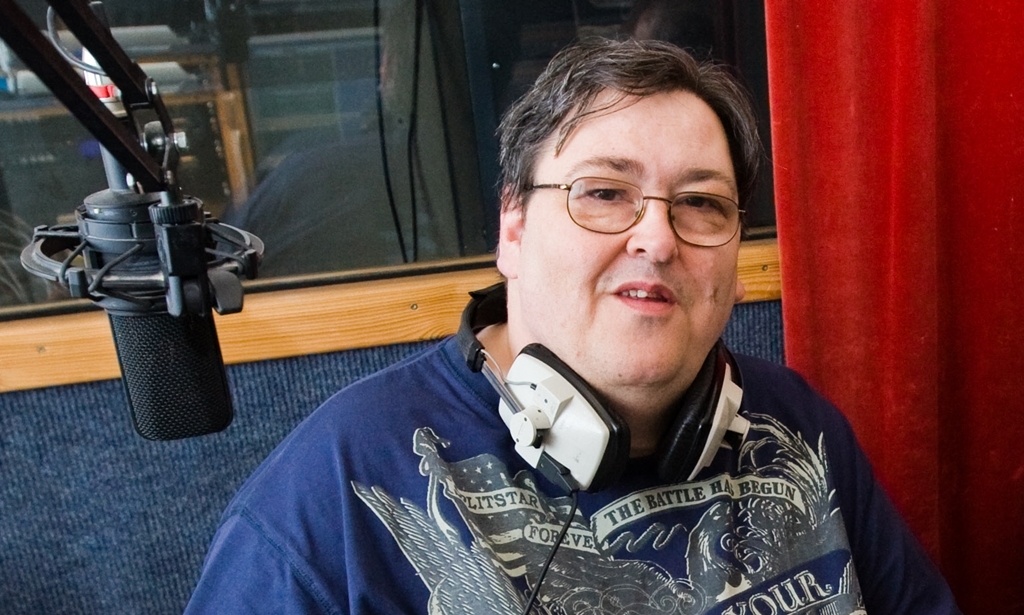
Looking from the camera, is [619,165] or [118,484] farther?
[118,484]

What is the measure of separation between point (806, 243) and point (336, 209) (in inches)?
32.2

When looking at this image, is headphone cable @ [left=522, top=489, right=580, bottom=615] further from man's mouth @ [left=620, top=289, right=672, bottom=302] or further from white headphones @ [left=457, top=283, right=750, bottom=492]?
man's mouth @ [left=620, top=289, right=672, bottom=302]

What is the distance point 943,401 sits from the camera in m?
1.71

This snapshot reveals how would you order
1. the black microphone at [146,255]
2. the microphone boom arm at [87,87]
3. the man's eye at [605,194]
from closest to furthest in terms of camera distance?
the microphone boom arm at [87,87] < the black microphone at [146,255] < the man's eye at [605,194]

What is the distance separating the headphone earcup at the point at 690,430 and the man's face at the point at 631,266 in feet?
0.07

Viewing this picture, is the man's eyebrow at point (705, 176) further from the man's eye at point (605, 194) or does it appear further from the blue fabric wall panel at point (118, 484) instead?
the blue fabric wall panel at point (118, 484)

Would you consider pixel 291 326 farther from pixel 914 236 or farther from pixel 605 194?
pixel 914 236

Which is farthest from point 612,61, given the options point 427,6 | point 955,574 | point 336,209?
point 955,574

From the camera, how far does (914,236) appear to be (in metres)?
1.55

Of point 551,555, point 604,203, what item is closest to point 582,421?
point 551,555

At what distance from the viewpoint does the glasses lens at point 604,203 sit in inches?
41.4

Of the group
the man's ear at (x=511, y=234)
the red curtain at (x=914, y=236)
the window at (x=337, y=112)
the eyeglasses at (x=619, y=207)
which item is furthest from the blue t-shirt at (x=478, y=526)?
the window at (x=337, y=112)

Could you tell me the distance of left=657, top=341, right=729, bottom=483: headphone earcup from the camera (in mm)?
1051

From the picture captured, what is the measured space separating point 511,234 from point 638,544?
40 cm
